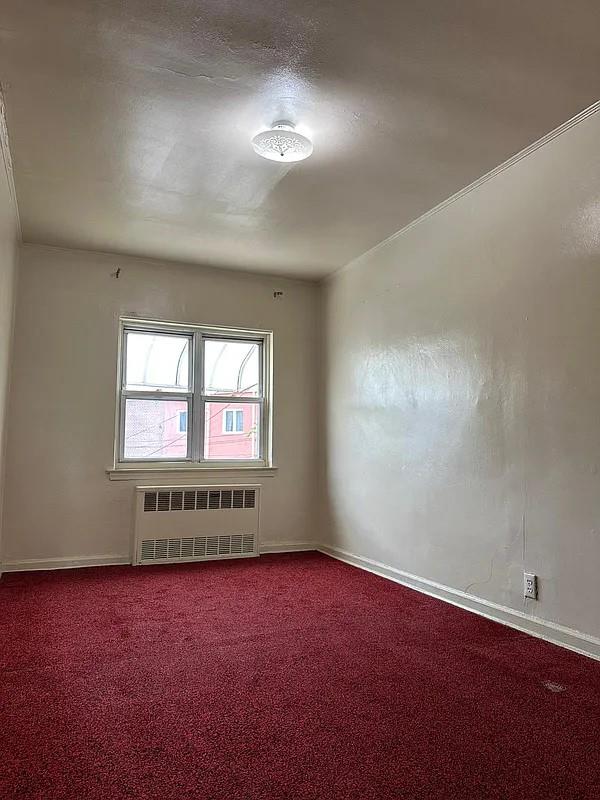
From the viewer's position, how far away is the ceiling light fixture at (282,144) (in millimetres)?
3066

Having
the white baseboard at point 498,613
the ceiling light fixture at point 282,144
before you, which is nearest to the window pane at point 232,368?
the white baseboard at point 498,613

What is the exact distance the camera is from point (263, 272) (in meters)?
5.63

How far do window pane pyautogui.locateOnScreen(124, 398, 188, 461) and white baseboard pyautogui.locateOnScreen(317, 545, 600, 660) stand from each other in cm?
196

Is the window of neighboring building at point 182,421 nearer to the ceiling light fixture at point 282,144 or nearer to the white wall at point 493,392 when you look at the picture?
the white wall at point 493,392

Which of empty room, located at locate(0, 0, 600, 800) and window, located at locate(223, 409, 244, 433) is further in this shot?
window, located at locate(223, 409, 244, 433)

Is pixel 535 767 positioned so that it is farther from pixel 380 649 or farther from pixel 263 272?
pixel 263 272

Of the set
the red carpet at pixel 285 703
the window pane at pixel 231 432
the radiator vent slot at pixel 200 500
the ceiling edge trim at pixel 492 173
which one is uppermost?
the ceiling edge trim at pixel 492 173

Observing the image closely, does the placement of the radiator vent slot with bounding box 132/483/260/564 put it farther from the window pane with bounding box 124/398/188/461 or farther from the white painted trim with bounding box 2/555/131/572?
the window pane with bounding box 124/398/188/461

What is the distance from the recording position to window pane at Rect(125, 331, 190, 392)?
529cm

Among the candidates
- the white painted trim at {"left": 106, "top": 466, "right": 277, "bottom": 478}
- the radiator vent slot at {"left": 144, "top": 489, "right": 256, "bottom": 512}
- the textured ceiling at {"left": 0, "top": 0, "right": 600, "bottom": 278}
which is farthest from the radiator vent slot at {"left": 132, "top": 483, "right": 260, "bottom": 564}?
the textured ceiling at {"left": 0, "top": 0, "right": 600, "bottom": 278}

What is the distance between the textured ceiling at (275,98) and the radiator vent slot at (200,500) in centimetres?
229

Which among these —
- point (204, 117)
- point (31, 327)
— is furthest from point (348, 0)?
point (31, 327)

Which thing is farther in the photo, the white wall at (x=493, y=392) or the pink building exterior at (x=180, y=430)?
the pink building exterior at (x=180, y=430)

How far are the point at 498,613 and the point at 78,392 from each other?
3.65 metres
